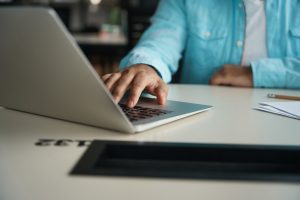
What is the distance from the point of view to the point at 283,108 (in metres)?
0.60

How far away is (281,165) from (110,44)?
2.84 meters

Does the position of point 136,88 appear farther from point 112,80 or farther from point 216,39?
point 216,39

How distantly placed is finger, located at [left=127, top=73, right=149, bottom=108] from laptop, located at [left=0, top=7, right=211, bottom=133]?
0.7 inches

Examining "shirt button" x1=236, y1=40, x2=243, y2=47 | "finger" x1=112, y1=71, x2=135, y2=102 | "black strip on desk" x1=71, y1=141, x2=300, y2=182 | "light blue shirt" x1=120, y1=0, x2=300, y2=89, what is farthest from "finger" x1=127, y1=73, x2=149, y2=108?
"shirt button" x1=236, y1=40, x2=243, y2=47

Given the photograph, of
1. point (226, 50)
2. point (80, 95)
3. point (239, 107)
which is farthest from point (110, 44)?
point (80, 95)

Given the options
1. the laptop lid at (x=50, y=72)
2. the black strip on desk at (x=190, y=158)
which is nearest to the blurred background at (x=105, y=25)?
the laptop lid at (x=50, y=72)

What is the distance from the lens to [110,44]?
10.2 feet

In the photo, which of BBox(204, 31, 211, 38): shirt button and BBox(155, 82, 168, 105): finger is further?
BBox(204, 31, 211, 38): shirt button

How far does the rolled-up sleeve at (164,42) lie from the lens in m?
0.88

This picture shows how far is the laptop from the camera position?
326mm

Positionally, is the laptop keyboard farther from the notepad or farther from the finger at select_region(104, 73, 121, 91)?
the notepad

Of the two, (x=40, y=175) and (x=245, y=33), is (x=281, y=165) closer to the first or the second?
(x=40, y=175)

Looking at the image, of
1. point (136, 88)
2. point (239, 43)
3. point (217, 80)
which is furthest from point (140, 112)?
point (239, 43)

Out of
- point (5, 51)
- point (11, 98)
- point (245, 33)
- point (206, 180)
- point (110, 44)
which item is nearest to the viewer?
point (206, 180)
